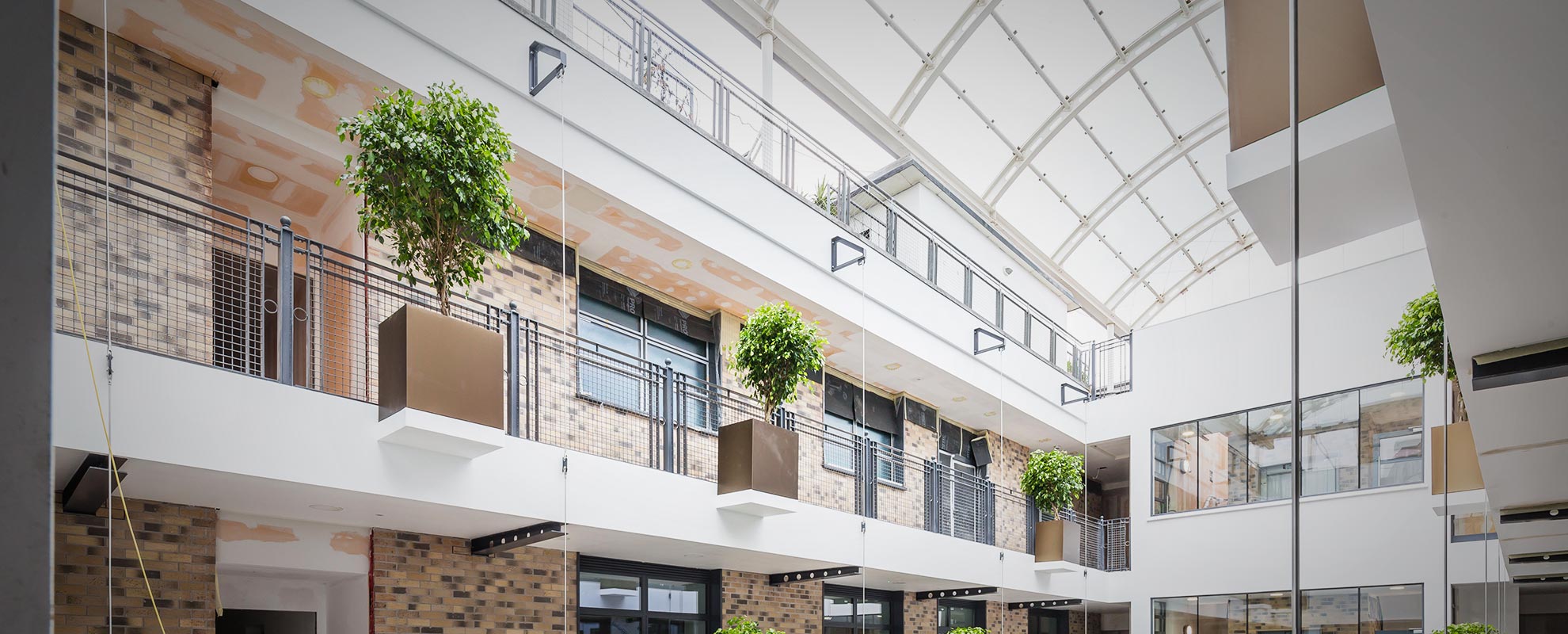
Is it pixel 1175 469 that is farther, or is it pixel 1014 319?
pixel 1014 319

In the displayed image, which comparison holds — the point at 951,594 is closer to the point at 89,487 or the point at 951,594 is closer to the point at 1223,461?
the point at 1223,461

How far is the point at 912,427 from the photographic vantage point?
13.8 metres

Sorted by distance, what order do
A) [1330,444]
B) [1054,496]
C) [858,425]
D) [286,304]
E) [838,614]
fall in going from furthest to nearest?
[1054,496] → [1330,444] → [858,425] → [838,614] → [286,304]

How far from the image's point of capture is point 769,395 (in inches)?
339

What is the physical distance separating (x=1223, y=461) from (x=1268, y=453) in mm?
634

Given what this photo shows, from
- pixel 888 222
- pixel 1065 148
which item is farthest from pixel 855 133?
pixel 1065 148

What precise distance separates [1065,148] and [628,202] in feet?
31.0

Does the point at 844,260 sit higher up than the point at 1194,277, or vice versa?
the point at 1194,277

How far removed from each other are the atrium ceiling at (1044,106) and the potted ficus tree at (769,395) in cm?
431

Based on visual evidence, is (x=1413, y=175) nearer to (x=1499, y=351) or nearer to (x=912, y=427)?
(x=1499, y=351)

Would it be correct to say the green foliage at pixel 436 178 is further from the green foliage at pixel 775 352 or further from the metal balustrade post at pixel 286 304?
the green foliage at pixel 775 352

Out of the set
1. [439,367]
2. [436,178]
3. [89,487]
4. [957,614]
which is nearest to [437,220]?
[436,178]

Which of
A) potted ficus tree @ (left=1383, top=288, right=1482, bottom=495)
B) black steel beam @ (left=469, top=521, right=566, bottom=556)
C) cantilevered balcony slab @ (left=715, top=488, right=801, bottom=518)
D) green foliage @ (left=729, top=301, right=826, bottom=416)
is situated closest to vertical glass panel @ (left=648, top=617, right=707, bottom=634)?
cantilevered balcony slab @ (left=715, top=488, right=801, bottom=518)

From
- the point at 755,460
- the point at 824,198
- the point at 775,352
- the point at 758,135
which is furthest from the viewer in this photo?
the point at 824,198
